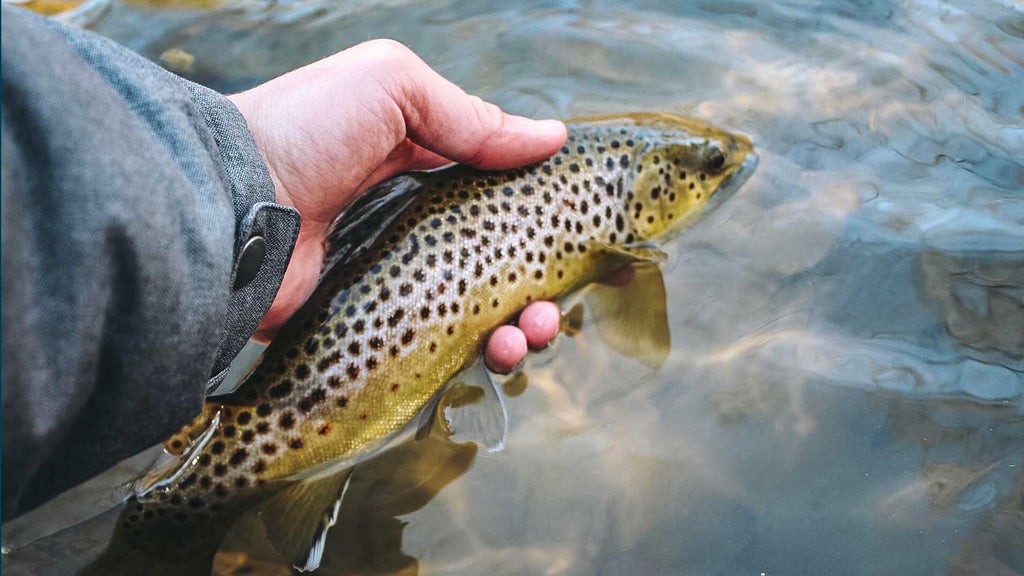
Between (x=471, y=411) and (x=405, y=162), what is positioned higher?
(x=405, y=162)

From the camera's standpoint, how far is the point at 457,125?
293 cm

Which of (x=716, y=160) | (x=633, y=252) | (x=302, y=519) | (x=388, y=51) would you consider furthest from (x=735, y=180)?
(x=302, y=519)

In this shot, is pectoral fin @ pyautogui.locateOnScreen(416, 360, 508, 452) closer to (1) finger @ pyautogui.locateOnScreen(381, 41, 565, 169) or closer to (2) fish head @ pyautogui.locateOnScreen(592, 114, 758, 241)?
(1) finger @ pyautogui.locateOnScreen(381, 41, 565, 169)

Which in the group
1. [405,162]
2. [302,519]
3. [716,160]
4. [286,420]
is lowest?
[302,519]

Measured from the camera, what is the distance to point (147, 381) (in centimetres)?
183

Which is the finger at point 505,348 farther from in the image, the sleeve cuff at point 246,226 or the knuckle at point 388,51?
the knuckle at point 388,51

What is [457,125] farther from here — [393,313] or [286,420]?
[286,420]

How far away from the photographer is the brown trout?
247 cm

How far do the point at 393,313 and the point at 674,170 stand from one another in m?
1.44

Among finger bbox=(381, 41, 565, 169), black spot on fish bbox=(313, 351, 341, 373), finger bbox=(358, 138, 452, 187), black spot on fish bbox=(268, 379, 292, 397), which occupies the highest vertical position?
finger bbox=(381, 41, 565, 169)

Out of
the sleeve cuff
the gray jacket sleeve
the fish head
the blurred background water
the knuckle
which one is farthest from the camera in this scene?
the fish head

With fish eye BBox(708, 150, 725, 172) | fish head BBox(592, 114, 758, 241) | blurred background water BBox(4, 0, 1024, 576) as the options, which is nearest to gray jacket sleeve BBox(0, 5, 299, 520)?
blurred background water BBox(4, 0, 1024, 576)

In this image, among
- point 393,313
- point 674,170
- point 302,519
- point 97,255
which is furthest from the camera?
point 674,170

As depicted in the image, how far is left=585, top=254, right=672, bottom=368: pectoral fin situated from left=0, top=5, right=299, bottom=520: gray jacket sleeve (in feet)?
5.08
